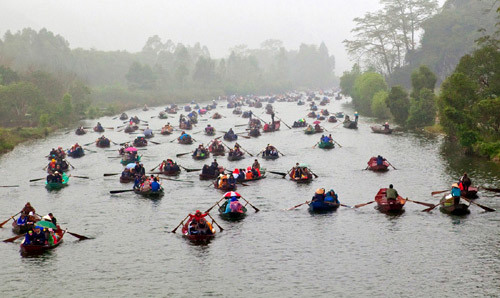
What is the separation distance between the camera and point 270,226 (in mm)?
38938

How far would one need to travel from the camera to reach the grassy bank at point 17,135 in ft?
244

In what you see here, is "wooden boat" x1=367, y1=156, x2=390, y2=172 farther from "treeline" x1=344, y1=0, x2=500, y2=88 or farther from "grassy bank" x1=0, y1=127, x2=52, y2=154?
"treeline" x1=344, y1=0, x2=500, y2=88

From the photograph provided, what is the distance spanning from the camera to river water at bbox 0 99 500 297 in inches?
1142

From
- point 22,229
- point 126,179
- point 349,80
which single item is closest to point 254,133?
point 126,179

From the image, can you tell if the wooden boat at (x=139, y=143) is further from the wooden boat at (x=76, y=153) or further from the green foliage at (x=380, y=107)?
the green foliage at (x=380, y=107)

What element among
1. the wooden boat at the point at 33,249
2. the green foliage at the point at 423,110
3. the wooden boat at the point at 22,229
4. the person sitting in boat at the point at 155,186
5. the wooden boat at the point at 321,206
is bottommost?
the wooden boat at the point at 33,249

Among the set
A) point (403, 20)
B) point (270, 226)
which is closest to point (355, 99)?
point (403, 20)

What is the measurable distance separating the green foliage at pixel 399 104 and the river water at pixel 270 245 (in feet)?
127

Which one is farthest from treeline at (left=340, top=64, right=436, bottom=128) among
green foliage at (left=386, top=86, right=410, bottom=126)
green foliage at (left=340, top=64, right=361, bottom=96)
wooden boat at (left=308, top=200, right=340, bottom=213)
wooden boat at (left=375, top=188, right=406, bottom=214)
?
wooden boat at (left=308, top=200, right=340, bottom=213)

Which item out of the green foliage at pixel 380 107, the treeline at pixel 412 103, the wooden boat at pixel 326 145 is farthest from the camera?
the green foliage at pixel 380 107

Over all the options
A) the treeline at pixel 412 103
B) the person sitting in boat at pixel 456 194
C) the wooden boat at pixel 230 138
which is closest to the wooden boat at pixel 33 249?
the person sitting in boat at pixel 456 194

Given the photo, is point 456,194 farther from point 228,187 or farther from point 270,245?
point 228,187

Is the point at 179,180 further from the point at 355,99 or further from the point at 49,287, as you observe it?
the point at 355,99

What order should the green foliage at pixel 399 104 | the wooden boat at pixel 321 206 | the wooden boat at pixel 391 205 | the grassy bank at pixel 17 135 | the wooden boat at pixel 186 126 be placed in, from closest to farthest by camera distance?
the wooden boat at pixel 391 205
the wooden boat at pixel 321 206
the grassy bank at pixel 17 135
the green foliage at pixel 399 104
the wooden boat at pixel 186 126
